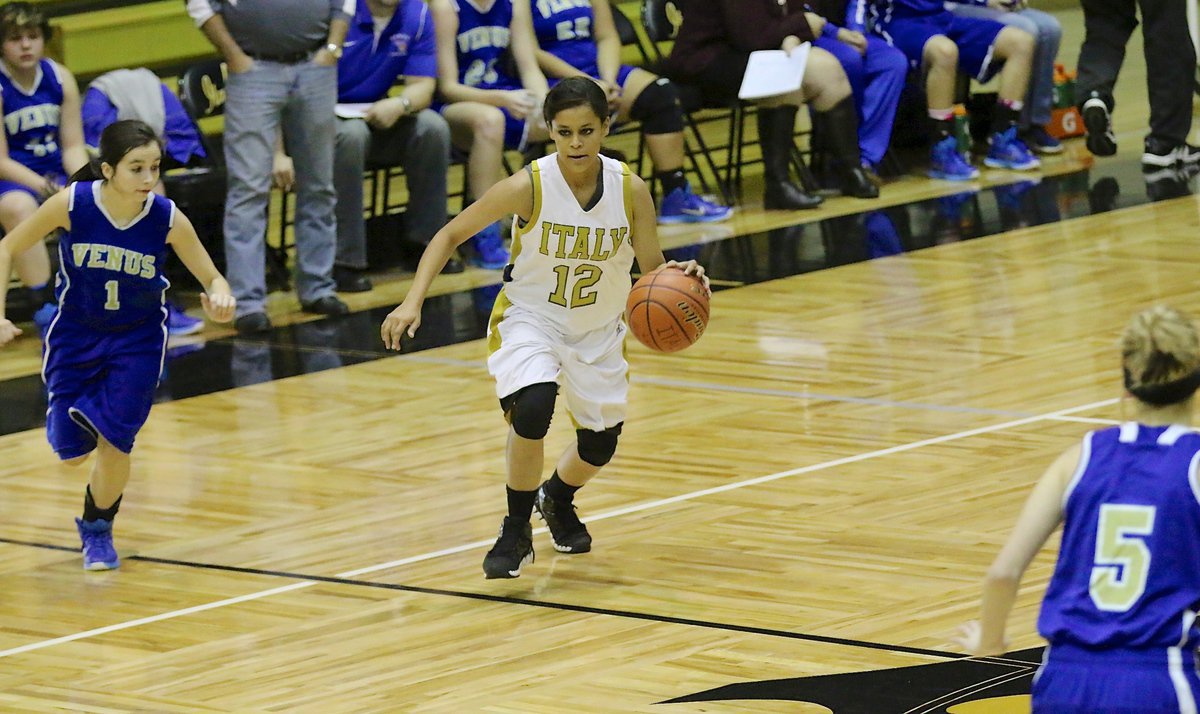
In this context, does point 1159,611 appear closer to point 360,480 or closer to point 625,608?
point 625,608

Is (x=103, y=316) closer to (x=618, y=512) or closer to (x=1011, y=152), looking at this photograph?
(x=618, y=512)

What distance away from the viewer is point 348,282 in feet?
30.9

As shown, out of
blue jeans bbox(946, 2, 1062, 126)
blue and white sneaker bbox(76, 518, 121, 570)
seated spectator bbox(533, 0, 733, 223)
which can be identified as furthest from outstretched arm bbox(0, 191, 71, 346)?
blue jeans bbox(946, 2, 1062, 126)

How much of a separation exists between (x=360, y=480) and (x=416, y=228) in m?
3.65

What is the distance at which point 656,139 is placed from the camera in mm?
10234

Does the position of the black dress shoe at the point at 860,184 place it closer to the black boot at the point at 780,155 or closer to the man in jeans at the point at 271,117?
the black boot at the point at 780,155

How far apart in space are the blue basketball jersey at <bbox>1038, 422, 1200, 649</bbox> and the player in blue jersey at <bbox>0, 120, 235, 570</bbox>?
125 inches

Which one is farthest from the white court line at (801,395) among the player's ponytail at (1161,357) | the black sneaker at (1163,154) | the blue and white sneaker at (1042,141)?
the blue and white sneaker at (1042,141)

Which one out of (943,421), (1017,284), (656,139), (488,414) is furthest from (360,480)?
(656,139)

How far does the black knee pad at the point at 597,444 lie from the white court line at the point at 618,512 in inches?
17.3

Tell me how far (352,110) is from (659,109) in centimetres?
177

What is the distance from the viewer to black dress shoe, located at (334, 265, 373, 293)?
30.8 feet

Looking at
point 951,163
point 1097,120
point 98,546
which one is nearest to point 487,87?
point 951,163

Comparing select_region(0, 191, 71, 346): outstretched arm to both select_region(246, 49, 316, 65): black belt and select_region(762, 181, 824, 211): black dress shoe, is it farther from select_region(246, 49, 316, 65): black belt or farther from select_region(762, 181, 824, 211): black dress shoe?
select_region(762, 181, 824, 211): black dress shoe
